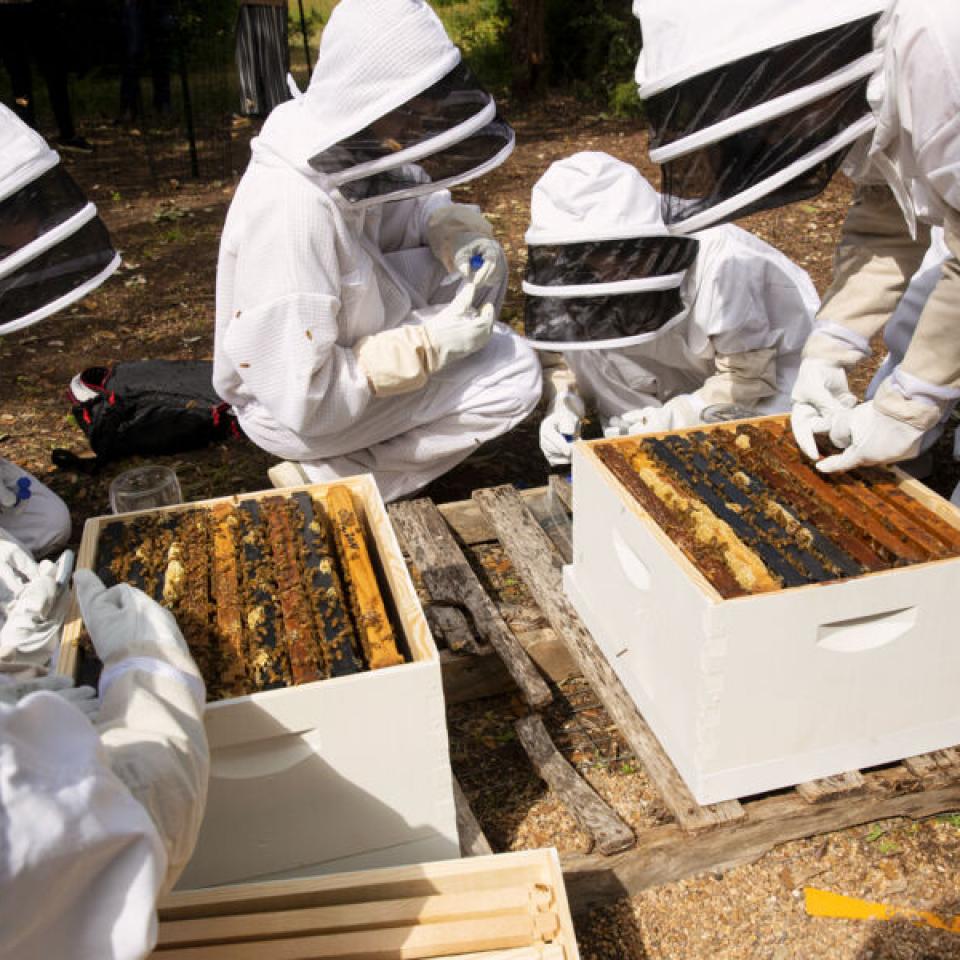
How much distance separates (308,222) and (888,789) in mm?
2599

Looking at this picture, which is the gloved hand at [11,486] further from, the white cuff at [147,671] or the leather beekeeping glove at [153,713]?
the white cuff at [147,671]

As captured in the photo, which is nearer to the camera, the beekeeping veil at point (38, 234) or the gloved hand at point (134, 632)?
the gloved hand at point (134, 632)

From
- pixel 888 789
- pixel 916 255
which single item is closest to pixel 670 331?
pixel 916 255

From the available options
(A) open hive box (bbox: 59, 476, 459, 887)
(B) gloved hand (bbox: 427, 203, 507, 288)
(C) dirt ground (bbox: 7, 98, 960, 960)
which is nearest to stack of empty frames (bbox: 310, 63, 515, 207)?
(B) gloved hand (bbox: 427, 203, 507, 288)

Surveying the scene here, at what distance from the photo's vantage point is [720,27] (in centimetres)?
229

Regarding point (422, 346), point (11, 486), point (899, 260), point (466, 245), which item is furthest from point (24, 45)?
point (899, 260)

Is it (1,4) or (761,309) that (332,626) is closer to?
(761,309)

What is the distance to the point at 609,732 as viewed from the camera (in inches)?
114

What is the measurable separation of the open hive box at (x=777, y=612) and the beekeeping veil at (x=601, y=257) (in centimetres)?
99

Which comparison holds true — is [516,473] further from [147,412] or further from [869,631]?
[869,631]

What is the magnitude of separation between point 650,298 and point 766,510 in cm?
131

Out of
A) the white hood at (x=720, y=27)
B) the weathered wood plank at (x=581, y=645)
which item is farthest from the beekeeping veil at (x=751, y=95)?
the weathered wood plank at (x=581, y=645)

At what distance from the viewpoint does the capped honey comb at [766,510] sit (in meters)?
2.23

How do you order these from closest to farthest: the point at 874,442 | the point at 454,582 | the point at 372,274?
the point at 874,442, the point at 454,582, the point at 372,274
